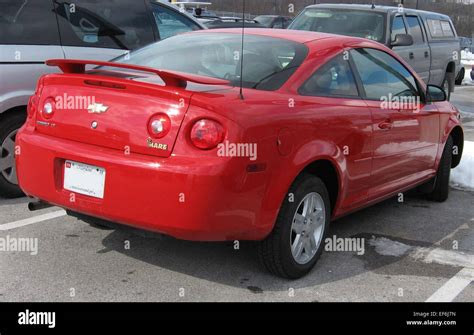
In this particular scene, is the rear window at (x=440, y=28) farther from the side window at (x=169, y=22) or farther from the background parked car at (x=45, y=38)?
the background parked car at (x=45, y=38)

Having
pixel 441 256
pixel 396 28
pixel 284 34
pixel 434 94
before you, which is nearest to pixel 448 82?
pixel 396 28

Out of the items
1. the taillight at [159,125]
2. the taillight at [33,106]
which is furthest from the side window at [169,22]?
the taillight at [159,125]

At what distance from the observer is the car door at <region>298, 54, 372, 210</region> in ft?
12.8

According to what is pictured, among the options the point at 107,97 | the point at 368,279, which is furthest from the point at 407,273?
the point at 107,97

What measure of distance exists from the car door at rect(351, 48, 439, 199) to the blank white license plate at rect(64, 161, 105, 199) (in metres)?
2.03

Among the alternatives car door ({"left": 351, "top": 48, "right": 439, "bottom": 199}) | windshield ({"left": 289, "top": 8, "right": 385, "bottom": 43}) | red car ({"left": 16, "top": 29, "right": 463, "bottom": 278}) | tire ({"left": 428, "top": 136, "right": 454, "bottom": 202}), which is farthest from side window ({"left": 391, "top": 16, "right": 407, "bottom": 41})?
red car ({"left": 16, "top": 29, "right": 463, "bottom": 278})

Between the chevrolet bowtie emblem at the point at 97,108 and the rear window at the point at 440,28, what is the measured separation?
9.24 meters

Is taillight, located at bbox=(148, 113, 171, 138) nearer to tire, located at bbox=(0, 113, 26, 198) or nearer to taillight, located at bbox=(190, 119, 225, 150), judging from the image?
taillight, located at bbox=(190, 119, 225, 150)

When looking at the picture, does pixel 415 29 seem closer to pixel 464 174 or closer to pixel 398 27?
pixel 398 27

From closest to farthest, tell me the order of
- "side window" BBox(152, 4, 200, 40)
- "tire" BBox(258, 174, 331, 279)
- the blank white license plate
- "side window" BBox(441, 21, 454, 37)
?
the blank white license plate → "tire" BBox(258, 174, 331, 279) → "side window" BBox(152, 4, 200, 40) → "side window" BBox(441, 21, 454, 37)

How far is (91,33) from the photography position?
5.79 meters

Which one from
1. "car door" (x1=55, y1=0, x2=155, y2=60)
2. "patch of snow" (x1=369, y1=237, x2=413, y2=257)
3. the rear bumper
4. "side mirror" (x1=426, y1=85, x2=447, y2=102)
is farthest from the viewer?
"car door" (x1=55, y1=0, x2=155, y2=60)

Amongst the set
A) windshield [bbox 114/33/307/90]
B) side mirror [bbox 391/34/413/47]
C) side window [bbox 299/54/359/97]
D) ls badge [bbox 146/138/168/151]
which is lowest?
ls badge [bbox 146/138/168/151]
